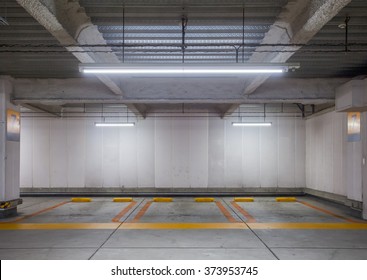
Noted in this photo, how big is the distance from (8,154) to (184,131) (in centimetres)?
794

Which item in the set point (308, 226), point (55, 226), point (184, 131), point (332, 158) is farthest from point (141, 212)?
point (332, 158)

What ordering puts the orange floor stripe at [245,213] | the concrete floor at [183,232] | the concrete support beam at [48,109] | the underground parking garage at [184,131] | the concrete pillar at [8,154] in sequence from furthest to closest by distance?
the concrete support beam at [48,109] → the concrete pillar at [8,154] → the orange floor stripe at [245,213] → the concrete floor at [183,232] → the underground parking garage at [184,131]

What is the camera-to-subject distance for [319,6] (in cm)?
473

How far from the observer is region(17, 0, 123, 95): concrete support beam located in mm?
4770

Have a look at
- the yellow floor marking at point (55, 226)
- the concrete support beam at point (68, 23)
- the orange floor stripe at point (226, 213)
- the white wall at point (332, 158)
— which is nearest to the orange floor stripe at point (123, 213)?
the yellow floor marking at point (55, 226)

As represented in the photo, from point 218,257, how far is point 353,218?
5980 millimetres

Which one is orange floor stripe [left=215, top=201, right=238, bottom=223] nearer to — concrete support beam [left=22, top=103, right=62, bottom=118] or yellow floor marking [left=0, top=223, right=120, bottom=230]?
yellow floor marking [left=0, top=223, right=120, bottom=230]

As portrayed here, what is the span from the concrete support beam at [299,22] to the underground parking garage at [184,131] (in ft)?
0.10

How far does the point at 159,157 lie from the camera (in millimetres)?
16047

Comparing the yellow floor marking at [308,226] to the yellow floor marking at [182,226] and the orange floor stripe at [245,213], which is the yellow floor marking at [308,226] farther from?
the orange floor stripe at [245,213]

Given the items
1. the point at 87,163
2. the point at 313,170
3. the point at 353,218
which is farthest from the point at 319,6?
the point at 87,163

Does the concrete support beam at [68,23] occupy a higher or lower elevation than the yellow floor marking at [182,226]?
higher

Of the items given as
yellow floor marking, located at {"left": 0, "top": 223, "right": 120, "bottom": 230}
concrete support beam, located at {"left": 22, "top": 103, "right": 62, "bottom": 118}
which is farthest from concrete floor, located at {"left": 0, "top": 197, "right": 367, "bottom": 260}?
concrete support beam, located at {"left": 22, "top": 103, "right": 62, "bottom": 118}

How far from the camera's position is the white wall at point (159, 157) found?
52.7 feet
